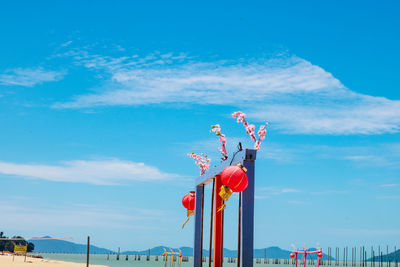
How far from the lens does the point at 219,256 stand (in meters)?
11.0

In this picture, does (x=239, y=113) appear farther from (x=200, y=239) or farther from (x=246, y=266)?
(x=200, y=239)

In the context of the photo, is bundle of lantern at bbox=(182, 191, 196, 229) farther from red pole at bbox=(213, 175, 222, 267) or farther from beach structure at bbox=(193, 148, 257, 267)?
red pole at bbox=(213, 175, 222, 267)

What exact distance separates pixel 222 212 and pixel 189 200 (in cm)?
272

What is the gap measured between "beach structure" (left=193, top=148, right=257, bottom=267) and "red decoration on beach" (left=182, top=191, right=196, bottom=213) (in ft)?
2.10

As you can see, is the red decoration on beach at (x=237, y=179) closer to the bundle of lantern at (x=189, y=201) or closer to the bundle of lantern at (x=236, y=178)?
the bundle of lantern at (x=236, y=178)

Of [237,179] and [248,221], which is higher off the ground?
[237,179]

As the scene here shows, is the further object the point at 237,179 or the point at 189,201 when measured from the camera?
the point at 189,201

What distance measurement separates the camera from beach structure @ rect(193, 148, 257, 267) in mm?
8992

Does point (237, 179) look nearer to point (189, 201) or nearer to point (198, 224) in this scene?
point (198, 224)

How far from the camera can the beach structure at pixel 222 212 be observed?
899 cm

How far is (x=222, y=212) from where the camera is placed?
1105 centimetres

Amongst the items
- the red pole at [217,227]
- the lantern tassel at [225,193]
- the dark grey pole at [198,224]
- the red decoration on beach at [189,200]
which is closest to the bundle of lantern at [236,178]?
the lantern tassel at [225,193]

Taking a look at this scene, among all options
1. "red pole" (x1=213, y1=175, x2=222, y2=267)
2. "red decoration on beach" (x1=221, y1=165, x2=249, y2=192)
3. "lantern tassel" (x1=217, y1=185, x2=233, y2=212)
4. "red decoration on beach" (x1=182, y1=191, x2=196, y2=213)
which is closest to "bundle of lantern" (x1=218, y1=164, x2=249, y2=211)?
"red decoration on beach" (x1=221, y1=165, x2=249, y2=192)

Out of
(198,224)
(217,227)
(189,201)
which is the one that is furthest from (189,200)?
(217,227)
